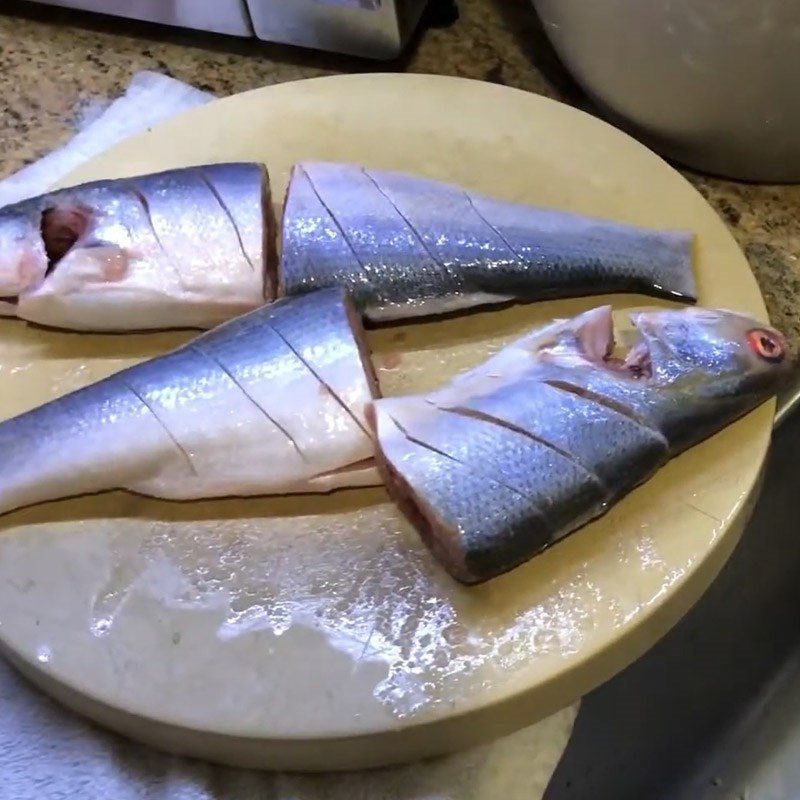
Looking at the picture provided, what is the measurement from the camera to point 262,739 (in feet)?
2.96

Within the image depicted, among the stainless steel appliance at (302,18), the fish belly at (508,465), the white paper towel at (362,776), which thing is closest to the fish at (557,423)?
the fish belly at (508,465)

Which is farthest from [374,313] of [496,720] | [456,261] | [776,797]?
[776,797]

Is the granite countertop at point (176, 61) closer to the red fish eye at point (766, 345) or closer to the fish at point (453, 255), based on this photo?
the fish at point (453, 255)

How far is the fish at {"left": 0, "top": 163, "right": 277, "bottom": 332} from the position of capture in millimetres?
1110

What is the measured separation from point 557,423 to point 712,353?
19cm

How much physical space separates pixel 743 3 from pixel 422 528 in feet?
2.04

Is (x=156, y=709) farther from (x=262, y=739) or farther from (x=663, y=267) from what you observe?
(x=663, y=267)

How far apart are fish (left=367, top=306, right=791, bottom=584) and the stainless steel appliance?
571mm

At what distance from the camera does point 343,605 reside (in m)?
0.96

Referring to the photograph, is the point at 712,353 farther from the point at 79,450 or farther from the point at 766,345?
the point at 79,450

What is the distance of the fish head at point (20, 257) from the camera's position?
112 cm

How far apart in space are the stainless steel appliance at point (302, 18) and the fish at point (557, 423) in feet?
1.87

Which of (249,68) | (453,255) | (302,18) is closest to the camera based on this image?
(453,255)

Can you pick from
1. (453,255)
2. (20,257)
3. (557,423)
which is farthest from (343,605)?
(20,257)
